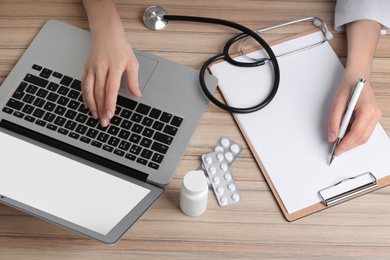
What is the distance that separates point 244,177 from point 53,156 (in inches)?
15.1

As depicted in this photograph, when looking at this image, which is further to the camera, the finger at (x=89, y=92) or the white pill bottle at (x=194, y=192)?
the finger at (x=89, y=92)

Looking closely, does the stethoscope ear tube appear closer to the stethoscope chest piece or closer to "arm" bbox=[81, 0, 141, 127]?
the stethoscope chest piece

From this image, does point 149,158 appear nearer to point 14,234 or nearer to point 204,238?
point 204,238

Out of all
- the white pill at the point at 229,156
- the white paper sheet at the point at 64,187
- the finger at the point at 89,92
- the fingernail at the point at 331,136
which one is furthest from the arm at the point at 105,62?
the fingernail at the point at 331,136

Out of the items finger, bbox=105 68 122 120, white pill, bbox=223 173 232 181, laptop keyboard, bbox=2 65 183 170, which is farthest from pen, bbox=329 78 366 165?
finger, bbox=105 68 122 120

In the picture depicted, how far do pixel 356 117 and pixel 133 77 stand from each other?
48cm

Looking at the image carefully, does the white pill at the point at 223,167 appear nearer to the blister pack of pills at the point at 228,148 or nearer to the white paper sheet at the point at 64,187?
the blister pack of pills at the point at 228,148

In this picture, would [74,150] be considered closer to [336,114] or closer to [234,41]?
[234,41]

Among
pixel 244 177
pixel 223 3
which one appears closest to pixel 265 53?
pixel 223 3

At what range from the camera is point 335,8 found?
1.03 metres

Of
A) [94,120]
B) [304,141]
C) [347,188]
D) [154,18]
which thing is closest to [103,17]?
[154,18]

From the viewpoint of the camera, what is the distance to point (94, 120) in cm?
87

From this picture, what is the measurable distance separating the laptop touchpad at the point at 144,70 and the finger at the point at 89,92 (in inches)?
2.8

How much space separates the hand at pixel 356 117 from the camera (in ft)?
2.80
